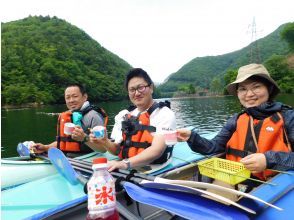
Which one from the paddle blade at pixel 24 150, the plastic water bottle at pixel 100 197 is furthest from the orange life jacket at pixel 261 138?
the paddle blade at pixel 24 150

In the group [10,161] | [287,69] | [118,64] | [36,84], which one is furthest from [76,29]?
[10,161]

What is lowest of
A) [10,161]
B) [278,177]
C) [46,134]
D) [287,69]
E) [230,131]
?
[46,134]

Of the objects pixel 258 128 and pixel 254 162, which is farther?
pixel 258 128

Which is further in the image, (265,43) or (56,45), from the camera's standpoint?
(265,43)

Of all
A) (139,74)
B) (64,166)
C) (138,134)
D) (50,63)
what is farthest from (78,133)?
(50,63)

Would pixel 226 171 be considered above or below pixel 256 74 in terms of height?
below

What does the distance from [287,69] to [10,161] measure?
77.9 meters

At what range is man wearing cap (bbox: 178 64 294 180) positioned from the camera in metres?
2.56

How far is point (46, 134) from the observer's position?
Result: 740 inches

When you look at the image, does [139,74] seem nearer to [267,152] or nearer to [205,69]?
[267,152]

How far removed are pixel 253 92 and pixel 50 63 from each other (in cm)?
7130

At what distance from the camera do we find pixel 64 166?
3.11 m

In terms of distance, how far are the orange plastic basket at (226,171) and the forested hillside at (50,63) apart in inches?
1937

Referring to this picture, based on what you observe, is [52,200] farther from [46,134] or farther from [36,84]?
[36,84]
